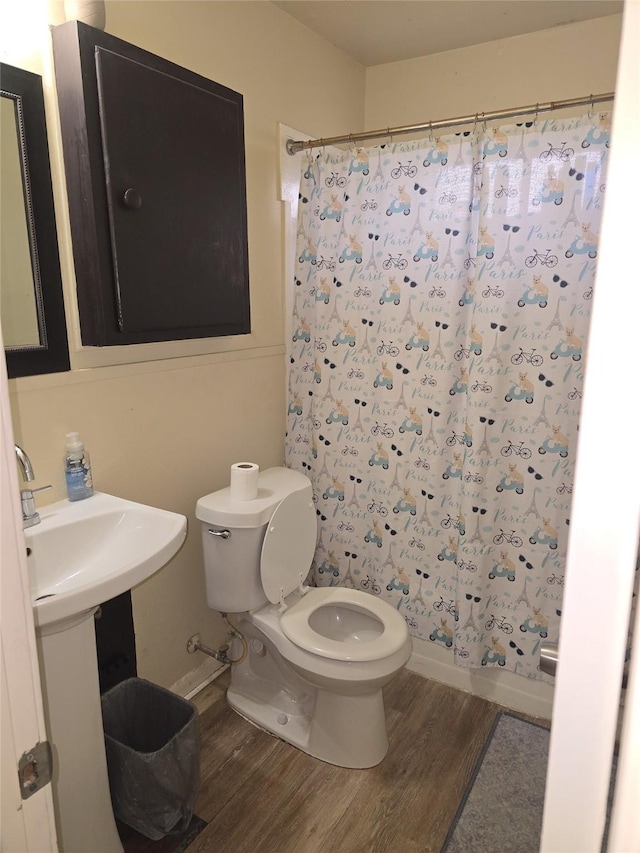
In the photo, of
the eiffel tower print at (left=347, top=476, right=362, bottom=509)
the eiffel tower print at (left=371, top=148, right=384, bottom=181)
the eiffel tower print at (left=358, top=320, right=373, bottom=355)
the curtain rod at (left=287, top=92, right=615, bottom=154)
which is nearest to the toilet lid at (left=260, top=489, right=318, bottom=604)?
the eiffel tower print at (left=347, top=476, right=362, bottom=509)

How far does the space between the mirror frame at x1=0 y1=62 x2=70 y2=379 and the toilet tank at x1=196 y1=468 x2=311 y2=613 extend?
2.08 ft

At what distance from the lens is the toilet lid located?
1875 mm

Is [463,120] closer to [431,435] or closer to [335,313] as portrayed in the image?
[335,313]

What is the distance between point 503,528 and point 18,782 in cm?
170

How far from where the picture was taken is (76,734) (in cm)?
133

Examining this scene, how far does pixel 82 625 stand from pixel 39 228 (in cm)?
97

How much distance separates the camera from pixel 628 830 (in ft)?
1.65

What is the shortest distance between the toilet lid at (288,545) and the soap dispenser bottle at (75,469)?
1.91 feet

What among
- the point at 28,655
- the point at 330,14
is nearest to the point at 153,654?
the point at 28,655

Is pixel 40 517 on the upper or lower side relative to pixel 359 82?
lower

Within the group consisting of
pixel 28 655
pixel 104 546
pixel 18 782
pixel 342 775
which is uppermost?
pixel 28 655

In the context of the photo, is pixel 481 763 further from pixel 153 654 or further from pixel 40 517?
pixel 40 517

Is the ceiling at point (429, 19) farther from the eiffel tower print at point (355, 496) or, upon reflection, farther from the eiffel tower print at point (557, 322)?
the eiffel tower print at point (355, 496)

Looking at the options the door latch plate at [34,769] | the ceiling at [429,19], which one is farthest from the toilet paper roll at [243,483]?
the ceiling at [429,19]
